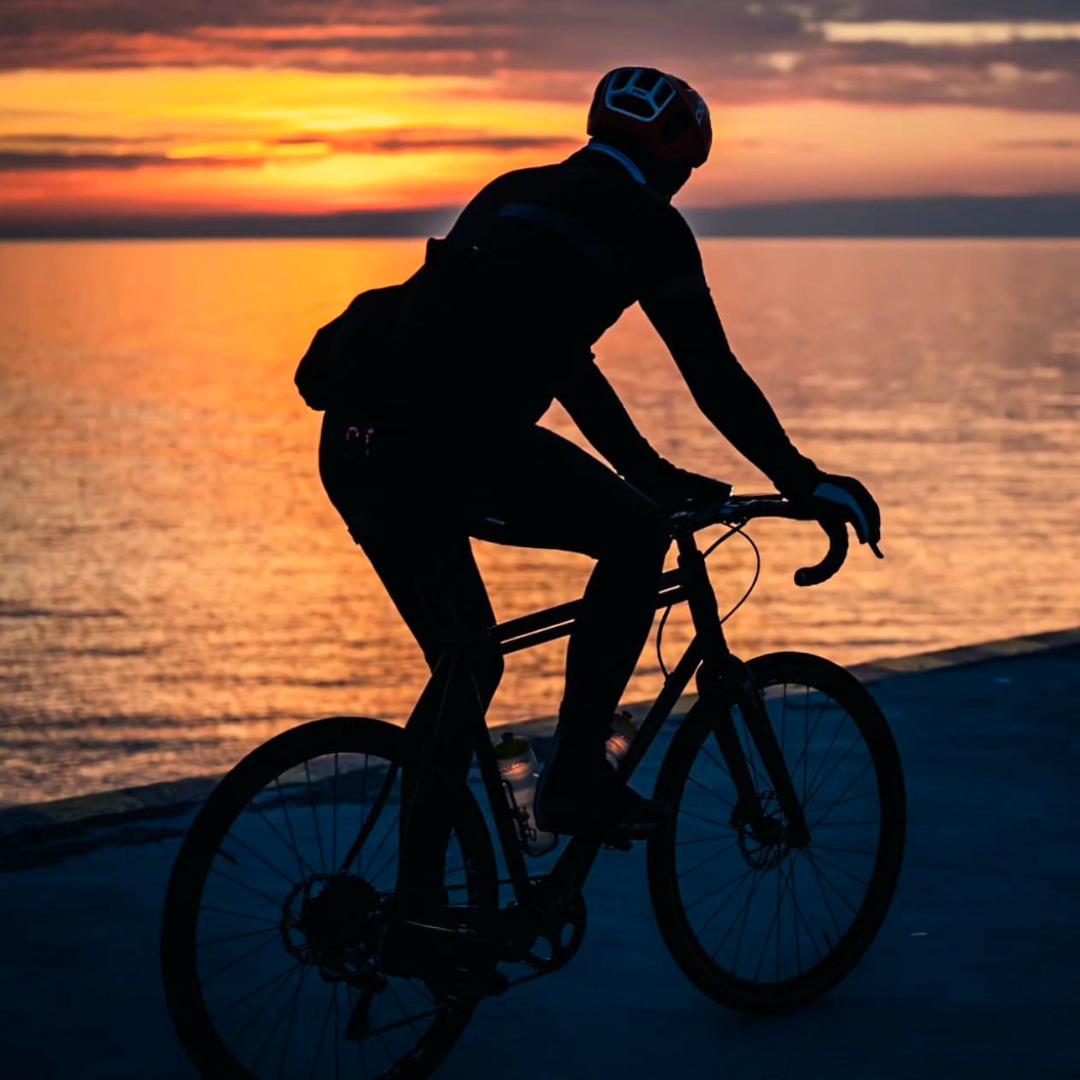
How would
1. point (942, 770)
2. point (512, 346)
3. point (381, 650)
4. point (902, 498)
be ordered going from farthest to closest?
point (902, 498) < point (381, 650) < point (942, 770) < point (512, 346)

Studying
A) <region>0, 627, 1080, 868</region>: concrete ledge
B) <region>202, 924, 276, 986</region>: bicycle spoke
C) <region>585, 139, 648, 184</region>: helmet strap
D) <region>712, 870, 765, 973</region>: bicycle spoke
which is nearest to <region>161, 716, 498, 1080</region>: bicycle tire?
<region>202, 924, 276, 986</region>: bicycle spoke

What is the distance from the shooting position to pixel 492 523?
4.28 metres

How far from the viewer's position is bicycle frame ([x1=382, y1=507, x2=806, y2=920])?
4.30 meters

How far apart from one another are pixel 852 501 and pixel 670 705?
0.62 meters

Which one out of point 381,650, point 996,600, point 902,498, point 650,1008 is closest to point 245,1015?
point 650,1008

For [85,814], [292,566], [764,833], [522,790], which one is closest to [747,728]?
[764,833]

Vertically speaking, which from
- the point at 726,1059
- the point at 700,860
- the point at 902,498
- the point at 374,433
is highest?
the point at 902,498

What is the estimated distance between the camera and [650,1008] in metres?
4.92

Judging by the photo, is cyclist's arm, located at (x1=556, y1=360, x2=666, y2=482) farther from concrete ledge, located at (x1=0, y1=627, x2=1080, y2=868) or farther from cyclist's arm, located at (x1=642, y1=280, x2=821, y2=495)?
concrete ledge, located at (x1=0, y1=627, x2=1080, y2=868)

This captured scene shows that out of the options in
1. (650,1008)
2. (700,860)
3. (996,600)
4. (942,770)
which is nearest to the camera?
(650,1008)

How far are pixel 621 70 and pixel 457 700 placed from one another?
4.48ft

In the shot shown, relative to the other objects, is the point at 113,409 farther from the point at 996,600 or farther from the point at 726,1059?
the point at 726,1059

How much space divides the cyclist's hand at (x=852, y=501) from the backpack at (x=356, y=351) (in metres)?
0.94

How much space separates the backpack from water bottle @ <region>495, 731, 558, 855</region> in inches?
34.5
